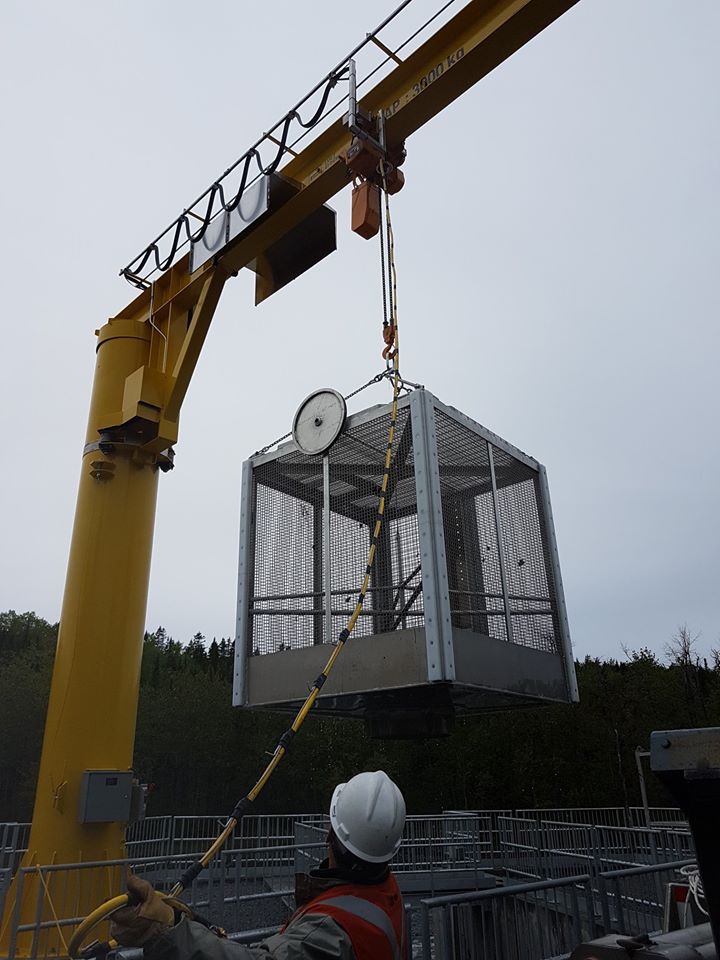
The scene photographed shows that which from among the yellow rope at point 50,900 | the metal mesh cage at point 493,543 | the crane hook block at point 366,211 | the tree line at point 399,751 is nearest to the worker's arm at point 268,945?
the metal mesh cage at point 493,543

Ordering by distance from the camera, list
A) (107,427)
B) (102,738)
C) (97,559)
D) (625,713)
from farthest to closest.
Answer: (625,713)
(107,427)
(97,559)
(102,738)

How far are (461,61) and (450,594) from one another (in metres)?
5.17

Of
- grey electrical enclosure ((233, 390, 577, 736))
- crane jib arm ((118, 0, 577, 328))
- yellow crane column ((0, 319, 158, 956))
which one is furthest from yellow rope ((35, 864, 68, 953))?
crane jib arm ((118, 0, 577, 328))

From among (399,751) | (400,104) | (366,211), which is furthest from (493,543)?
(399,751)

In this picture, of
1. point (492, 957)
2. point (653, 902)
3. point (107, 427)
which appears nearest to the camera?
point (492, 957)

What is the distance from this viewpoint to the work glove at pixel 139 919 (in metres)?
2.19

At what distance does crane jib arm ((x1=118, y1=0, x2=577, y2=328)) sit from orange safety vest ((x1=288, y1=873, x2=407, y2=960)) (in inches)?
278

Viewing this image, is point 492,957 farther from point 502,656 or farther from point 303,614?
point 303,614

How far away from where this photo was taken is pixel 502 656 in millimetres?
7102

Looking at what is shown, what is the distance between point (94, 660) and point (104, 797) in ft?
4.07

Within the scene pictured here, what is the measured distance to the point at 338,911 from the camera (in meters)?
2.48

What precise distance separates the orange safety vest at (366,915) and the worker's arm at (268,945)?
38 mm

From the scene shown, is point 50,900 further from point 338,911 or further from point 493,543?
point 493,543

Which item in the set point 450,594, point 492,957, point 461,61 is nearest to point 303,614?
point 450,594
